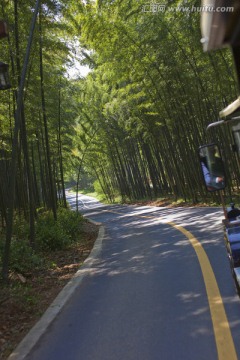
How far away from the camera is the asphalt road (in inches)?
117

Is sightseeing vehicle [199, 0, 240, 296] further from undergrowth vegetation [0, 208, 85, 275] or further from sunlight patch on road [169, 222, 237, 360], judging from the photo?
undergrowth vegetation [0, 208, 85, 275]

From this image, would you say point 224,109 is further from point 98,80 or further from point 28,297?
point 98,80

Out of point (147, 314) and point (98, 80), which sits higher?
point (98, 80)

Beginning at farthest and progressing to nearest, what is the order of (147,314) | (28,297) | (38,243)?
(38,243) → (28,297) → (147,314)

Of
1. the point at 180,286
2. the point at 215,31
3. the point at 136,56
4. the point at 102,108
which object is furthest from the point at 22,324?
the point at 102,108

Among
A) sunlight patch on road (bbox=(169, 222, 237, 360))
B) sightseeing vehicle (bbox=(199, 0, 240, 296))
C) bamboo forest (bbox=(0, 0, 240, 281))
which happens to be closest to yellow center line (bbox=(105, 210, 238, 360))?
sunlight patch on road (bbox=(169, 222, 237, 360))

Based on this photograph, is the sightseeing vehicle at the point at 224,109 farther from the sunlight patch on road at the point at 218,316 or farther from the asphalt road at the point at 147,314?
the asphalt road at the point at 147,314

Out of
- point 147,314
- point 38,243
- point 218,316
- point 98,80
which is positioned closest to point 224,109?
point 218,316

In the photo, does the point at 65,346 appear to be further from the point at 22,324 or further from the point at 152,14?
the point at 152,14

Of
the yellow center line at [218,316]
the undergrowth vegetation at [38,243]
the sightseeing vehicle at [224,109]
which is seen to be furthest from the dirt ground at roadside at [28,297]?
the sightseeing vehicle at [224,109]

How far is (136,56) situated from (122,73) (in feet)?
3.76

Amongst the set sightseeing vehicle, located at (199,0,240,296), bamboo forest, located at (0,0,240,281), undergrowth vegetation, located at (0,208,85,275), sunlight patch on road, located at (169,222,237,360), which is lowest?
sunlight patch on road, located at (169,222,237,360)

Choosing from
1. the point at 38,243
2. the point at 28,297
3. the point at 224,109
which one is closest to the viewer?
the point at 224,109

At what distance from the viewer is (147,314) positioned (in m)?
3.73
